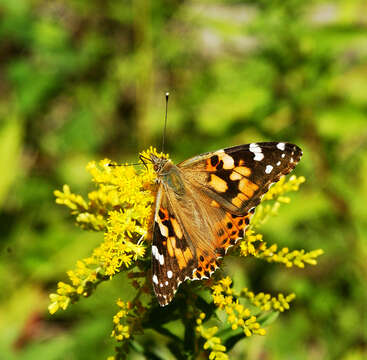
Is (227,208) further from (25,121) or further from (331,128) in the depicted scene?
(25,121)

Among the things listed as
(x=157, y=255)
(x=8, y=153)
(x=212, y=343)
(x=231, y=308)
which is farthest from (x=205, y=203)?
(x=8, y=153)

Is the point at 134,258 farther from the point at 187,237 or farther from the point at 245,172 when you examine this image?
the point at 245,172

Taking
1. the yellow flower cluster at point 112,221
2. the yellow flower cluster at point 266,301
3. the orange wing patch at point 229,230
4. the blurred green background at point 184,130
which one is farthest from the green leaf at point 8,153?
the yellow flower cluster at point 266,301

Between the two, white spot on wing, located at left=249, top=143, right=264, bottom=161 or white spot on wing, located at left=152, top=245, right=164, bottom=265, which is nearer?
white spot on wing, located at left=152, top=245, right=164, bottom=265

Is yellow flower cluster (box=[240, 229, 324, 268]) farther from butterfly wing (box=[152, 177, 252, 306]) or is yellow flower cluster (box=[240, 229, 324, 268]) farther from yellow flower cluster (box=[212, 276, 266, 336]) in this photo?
yellow flower cluster (box=[212, 276, 266, 336])

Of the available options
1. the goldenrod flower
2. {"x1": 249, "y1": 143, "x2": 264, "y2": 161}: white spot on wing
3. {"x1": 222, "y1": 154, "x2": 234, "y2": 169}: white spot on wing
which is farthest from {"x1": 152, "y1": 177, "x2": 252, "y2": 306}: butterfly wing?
{"x1": 249, "y1": 143, "x2": 264, "y2": 161}: white spot on wing

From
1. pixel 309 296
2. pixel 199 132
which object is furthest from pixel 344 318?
pixel 199 132
